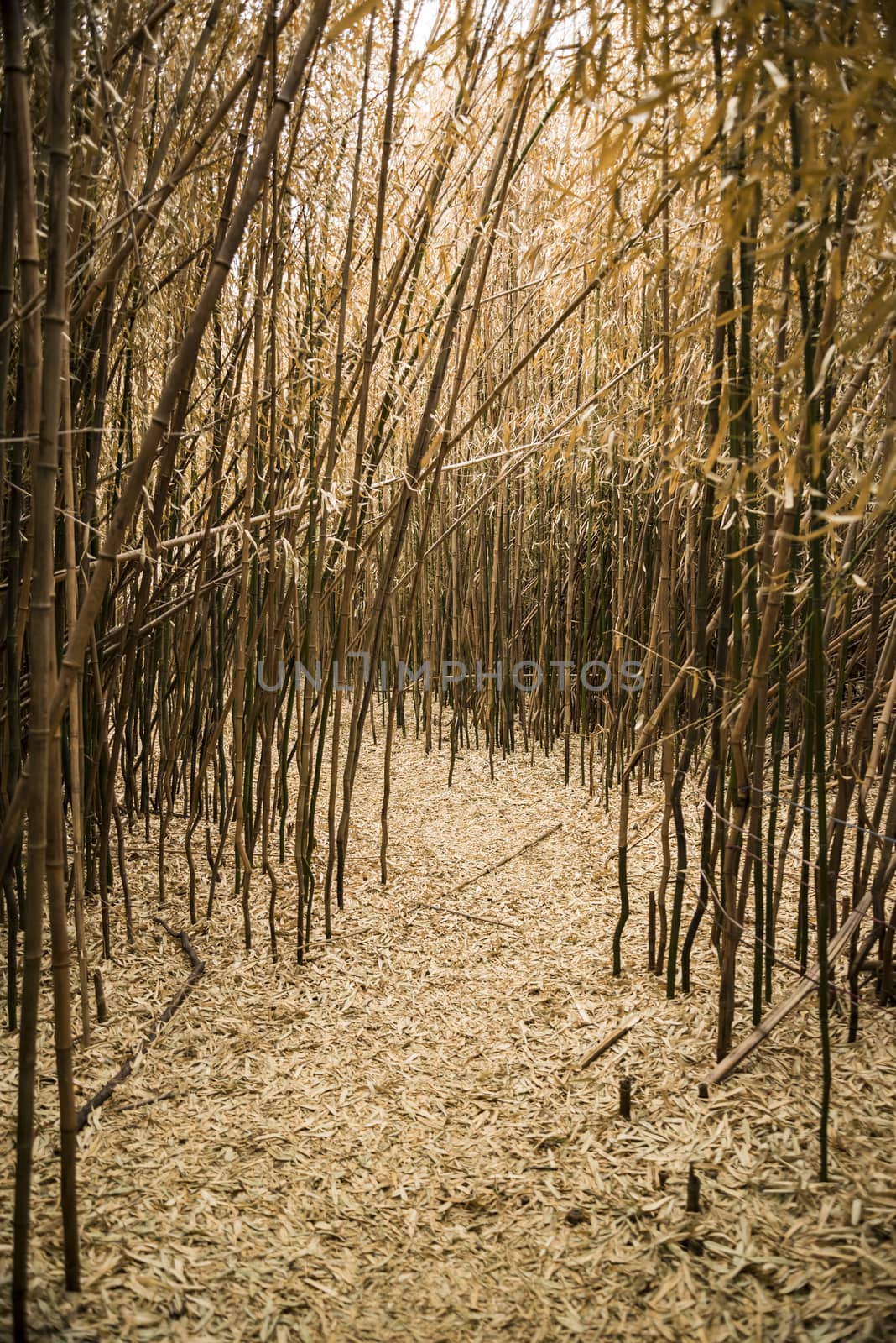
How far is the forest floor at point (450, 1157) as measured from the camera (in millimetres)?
795

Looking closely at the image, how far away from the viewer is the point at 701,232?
4.79 ft

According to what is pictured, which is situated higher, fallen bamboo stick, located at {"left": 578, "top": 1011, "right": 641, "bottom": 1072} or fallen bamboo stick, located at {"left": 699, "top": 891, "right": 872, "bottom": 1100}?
fallen bamboo stick, located at {"left": 699, "top": 891, "right": 872, "bottom": 1100}

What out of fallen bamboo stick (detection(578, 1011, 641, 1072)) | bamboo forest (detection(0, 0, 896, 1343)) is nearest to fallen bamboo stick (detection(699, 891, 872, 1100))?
bamboo forest (detection(0, 0, 896, 1343))

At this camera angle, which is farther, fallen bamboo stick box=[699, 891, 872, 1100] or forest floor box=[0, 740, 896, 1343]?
fallen bamboo stick box=[699, 891, 872, 1100]

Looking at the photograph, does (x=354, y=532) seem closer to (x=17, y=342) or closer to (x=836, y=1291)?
(x=17, y=342)

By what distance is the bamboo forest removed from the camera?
0.74m

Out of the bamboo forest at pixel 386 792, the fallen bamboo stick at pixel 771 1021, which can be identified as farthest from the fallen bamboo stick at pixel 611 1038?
the fallen bamboo stick at pixel 771 1021

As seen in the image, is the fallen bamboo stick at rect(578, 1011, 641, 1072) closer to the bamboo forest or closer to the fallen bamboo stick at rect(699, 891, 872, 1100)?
the bamboo forest

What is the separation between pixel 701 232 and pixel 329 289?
675 millimetres

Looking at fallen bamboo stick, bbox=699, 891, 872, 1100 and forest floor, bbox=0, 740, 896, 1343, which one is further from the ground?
fallen bamboo stick, bbox=699, 891, 872, 1100

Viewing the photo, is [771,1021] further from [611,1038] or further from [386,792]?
[386,792]

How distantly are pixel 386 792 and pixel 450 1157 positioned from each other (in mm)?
712

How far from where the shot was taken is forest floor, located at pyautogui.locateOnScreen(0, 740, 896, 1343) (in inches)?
31.3

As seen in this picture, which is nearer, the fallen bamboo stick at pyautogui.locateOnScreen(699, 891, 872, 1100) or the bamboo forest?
the bamboo forest
